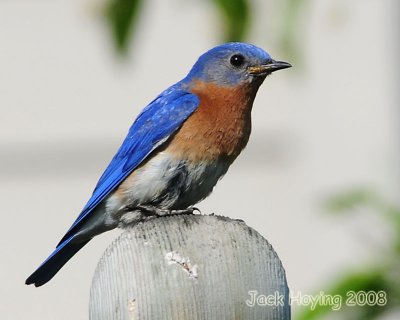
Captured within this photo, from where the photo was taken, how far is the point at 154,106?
5.77 metres

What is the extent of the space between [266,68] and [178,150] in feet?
2.39

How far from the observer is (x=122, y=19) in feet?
11.8

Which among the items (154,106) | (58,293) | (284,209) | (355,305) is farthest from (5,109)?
(355,305)

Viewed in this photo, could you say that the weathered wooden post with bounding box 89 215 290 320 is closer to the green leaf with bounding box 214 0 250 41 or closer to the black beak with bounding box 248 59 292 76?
the green leaf with bounding box 214 0 250 41

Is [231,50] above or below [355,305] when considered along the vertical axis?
above

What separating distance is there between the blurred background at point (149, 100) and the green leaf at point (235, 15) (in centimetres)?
549

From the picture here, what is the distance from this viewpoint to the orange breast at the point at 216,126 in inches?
209

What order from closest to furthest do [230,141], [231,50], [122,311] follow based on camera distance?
[122,311] < [230,141] < [231,50]

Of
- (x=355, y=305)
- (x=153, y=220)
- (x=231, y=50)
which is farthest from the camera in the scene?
(x=231, y=50)

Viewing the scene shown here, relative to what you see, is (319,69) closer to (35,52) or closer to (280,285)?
(35,52)

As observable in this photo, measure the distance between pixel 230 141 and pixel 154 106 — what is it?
520 mm

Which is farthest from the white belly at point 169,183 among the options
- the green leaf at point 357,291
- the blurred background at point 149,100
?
the blurred background at point 149,100

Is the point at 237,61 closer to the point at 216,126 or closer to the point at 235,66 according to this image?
the point at 235,66

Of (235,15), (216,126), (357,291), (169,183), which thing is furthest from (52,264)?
(235,15)
